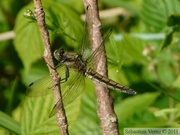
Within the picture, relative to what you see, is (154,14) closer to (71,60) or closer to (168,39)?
(168,39)

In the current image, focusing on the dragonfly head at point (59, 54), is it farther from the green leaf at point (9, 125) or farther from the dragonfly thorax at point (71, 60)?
the green leaf at point (9, 125)

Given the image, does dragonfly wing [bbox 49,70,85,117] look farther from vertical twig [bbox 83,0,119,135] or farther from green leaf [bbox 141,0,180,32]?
green leaf [bbox 141,0,180,32]

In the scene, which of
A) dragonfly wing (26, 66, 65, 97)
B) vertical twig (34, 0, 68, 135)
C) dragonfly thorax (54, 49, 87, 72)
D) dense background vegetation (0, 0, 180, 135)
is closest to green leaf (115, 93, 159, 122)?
dense background vegetation (0, 0, 180, 135)

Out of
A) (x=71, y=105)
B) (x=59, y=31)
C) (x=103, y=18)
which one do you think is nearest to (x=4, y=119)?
(x=71, y=105)

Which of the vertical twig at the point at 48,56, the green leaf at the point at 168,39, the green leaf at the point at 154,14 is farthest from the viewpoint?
the green leaf at the point at 154,14

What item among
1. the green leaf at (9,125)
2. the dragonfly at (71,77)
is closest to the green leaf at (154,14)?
the dragonfly at (71,77)

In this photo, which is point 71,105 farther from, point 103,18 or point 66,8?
point 103,18
